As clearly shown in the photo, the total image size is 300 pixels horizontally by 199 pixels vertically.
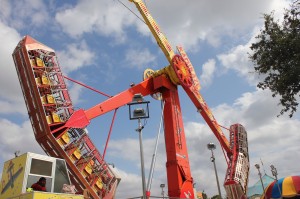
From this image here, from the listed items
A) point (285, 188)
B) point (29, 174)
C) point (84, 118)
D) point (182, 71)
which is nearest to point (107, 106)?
point (84, 118)

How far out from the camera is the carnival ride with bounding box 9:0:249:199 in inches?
778

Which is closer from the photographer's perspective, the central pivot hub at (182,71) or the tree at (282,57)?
the tree at (282,57)

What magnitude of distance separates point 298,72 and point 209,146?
1340 cm

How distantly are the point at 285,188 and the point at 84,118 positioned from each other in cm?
1522

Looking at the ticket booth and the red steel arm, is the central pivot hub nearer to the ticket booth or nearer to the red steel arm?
the red steel arm

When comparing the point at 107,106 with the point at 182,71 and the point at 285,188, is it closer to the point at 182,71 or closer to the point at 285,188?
the point at 182,71

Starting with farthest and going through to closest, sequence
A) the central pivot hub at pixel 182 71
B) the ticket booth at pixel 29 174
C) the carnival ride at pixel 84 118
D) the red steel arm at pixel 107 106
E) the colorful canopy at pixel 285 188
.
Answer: the central pivot hub at pixel 182 71
the colorful canopy at pixel 285 188
the red steel arm at pixel 107 106
the carnival ride at pixel 84 118
the ticket booth at pixel 29 174

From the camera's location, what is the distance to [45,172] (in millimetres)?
8422

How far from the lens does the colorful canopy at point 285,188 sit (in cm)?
2208

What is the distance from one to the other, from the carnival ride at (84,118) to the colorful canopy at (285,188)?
14.4 ft

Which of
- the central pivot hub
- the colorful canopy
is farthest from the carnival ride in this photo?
the colorful canopy

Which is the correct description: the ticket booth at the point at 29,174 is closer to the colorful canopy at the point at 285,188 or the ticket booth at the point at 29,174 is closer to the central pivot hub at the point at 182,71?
the colorful canopy at the point at 285,188

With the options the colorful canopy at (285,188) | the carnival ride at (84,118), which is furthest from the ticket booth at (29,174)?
the colorful canopy at (285,188)

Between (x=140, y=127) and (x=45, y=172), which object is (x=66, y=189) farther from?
(x=140, y=127)
